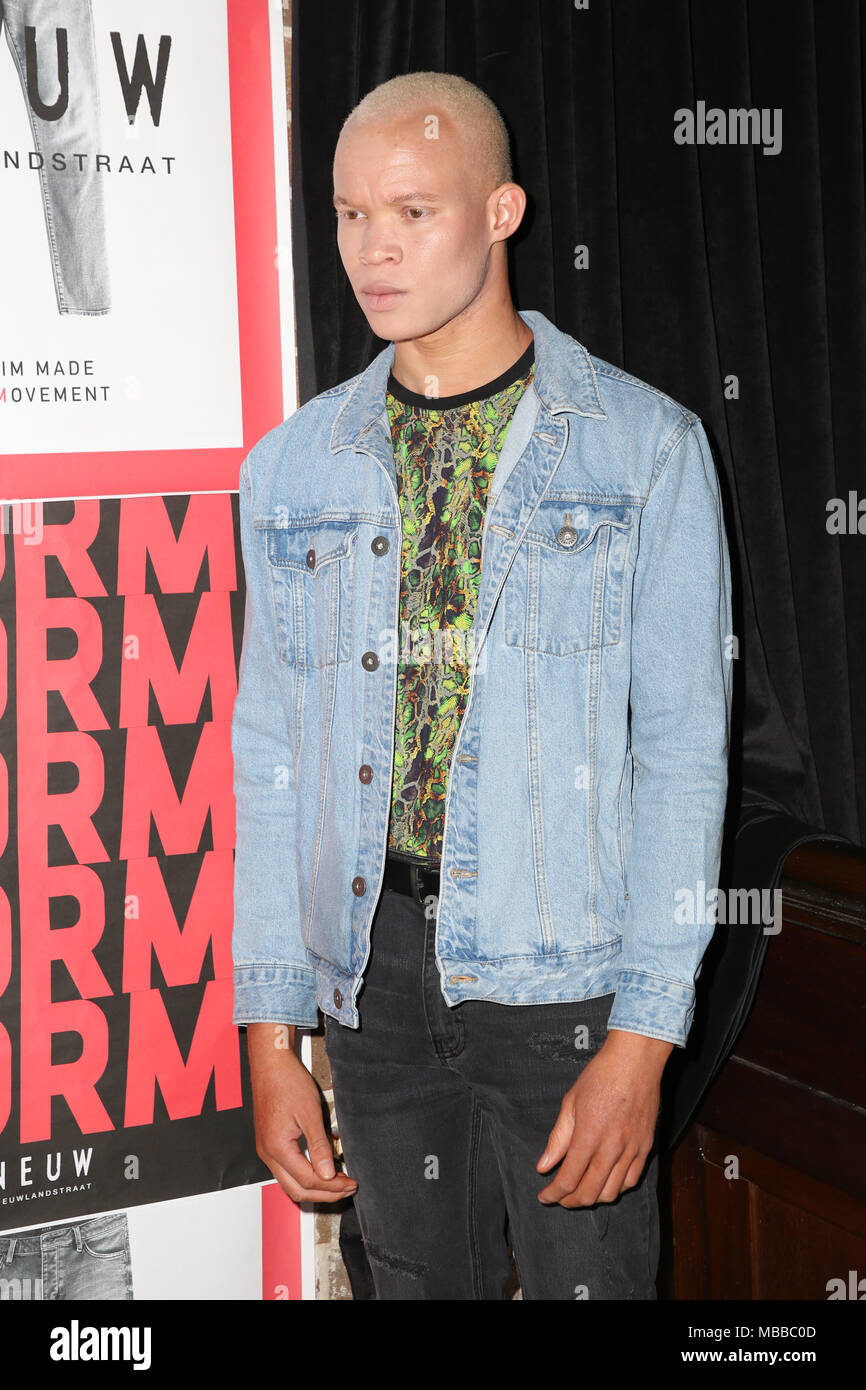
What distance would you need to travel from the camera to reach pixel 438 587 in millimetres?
1438

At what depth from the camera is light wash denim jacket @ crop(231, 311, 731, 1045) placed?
4.32 feet

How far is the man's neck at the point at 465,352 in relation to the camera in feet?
4.75

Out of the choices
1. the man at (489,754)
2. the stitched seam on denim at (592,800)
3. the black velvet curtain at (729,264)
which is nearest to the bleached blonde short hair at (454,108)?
the man at (489,754)

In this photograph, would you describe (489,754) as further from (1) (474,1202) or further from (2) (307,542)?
(1) (474,1202)

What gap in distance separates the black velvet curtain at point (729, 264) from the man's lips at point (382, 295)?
556mm

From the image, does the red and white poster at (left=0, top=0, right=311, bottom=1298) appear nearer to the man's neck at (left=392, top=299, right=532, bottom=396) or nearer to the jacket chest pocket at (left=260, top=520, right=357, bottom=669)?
the jacket chest pocket at (left=260, top=520, right=357, bottom=669)

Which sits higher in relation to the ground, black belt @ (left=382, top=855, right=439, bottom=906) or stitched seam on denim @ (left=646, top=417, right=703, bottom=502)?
stitched seam on denim @ (left=646, top=417, right=703, bottom=502)

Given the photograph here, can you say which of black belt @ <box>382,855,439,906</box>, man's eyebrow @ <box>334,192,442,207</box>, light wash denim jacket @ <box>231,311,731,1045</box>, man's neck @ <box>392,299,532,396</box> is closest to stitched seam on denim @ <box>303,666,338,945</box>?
light wash denim jacket @ <box>231,311,731,1045</box>

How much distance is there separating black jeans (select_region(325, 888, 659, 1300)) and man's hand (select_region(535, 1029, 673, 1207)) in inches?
2.9

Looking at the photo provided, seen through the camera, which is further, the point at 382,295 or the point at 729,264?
the point at 729,264

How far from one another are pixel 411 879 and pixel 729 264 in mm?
1384

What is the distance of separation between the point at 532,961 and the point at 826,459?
1.34m

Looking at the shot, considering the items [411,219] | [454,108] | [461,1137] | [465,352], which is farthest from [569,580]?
[461,1137]
